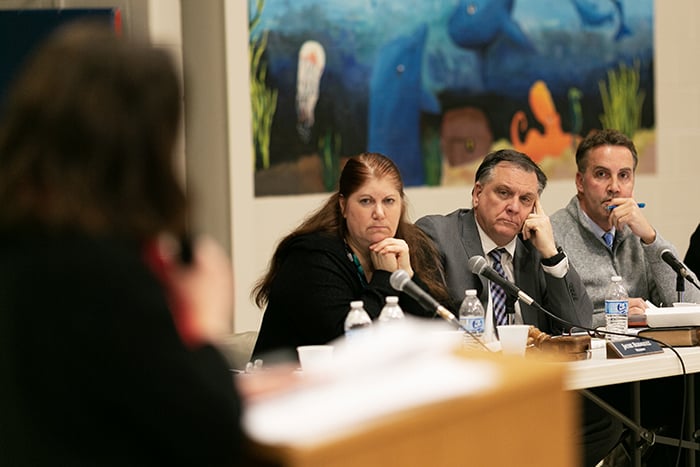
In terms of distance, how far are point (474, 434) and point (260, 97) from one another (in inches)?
146

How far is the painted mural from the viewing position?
5066 millimetres

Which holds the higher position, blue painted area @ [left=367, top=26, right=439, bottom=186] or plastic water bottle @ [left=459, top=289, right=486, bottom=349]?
blue painted area @ [left=367, top=26, right=439, bottom=186]

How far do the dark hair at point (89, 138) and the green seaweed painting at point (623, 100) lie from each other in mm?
5283

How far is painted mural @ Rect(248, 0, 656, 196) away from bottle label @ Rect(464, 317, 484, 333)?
1.89 metres

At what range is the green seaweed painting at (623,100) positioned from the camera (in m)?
6.32

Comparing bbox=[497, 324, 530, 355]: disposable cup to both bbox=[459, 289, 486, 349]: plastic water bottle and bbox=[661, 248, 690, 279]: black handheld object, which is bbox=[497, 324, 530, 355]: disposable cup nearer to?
bbox=[459, 289, 486, 349]: plastic water bottle

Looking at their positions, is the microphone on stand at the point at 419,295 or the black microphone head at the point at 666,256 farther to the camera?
the black microphone head at the point at 666,256

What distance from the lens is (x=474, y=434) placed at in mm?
1436

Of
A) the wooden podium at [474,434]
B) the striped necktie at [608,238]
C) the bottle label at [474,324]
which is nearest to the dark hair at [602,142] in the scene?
the striped necktie at [608,238]

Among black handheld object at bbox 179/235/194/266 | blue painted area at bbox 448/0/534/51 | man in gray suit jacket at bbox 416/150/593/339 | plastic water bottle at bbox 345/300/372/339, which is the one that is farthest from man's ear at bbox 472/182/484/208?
black handheld object at bbox 179/235/194/266

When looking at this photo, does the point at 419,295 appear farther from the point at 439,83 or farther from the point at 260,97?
the point at 439,83

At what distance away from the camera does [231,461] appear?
4.12 ft

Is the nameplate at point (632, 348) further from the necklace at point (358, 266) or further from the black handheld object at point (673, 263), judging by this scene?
the necklace at point (358, 266)

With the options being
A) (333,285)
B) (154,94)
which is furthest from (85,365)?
(333,285)
